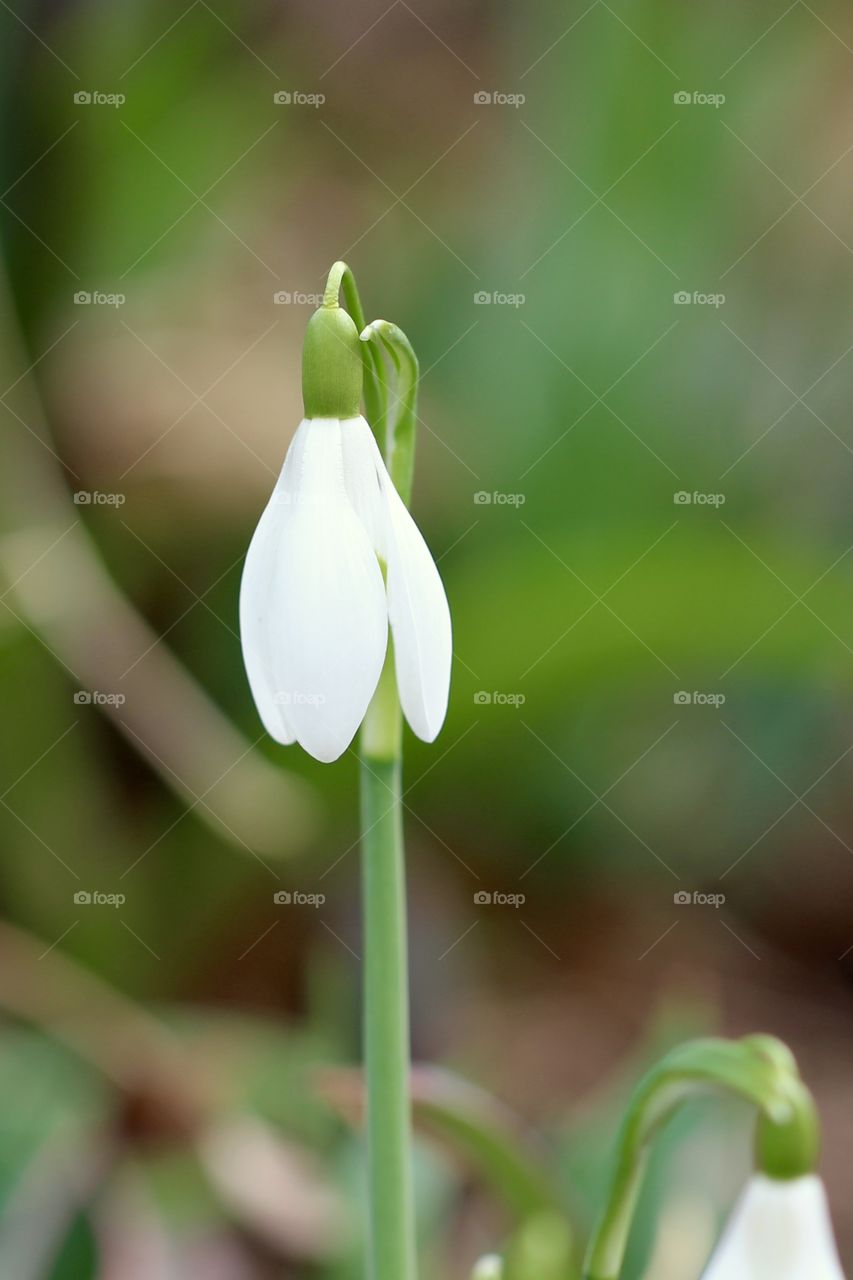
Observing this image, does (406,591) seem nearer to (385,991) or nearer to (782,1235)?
(385,991)

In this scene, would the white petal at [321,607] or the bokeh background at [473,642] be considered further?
the bokeh background at [473,642]

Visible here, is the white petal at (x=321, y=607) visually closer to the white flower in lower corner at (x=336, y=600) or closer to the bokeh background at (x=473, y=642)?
the white flower in lower corner at (x=336, y=600)

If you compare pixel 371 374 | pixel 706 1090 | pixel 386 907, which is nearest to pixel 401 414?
pixel 371 374

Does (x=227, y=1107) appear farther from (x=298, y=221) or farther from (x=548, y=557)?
(x=298, y=221)

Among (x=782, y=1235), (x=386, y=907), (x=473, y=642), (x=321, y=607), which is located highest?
(x=473, y=642)

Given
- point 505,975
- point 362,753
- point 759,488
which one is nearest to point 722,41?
point 759,488

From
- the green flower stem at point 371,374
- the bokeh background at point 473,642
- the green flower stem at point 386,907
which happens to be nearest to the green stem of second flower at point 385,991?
the green flower stem at point 386,907
